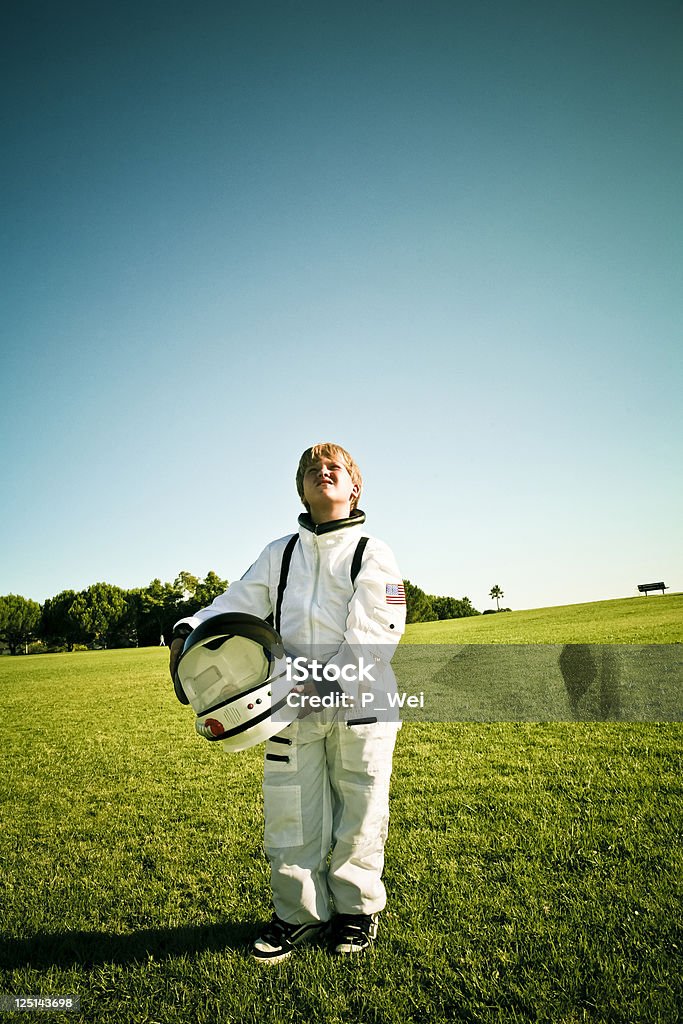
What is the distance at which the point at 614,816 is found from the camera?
13.9ft

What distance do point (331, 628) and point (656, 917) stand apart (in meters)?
2.16

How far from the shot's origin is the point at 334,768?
275 centimetres

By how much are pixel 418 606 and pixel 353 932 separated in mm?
73559

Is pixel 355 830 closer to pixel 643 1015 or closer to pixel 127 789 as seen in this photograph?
pixel 643 1015

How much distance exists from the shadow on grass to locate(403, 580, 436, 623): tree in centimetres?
7003

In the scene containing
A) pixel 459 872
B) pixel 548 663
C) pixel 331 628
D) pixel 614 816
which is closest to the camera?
pixel 331 628

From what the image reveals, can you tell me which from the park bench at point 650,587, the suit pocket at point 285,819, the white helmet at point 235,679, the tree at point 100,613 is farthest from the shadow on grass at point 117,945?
the tree at point 100,613

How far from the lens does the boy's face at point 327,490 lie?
10.0ft

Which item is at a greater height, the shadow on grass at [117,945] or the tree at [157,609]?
the tree at [157,609]

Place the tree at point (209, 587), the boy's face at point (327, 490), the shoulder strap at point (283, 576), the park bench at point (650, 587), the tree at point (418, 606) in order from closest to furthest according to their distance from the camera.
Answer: the shoulder strap at point (283, 576)
the boy's face at point (327, 490)
the park bench at point (650, 587)
the tree at point (209, 587)
the tree at point (418, 606)

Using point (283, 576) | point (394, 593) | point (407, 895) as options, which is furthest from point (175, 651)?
point (407, 895)

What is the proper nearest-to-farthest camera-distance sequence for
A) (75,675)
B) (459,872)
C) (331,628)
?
(331,628) → (459,872) → (75,675)

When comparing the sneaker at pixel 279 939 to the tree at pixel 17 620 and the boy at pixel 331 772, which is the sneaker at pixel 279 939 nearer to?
the boy at pixel 331 772

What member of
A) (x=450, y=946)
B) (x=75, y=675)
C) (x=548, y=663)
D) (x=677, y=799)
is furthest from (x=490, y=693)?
(x=75, y=675)
